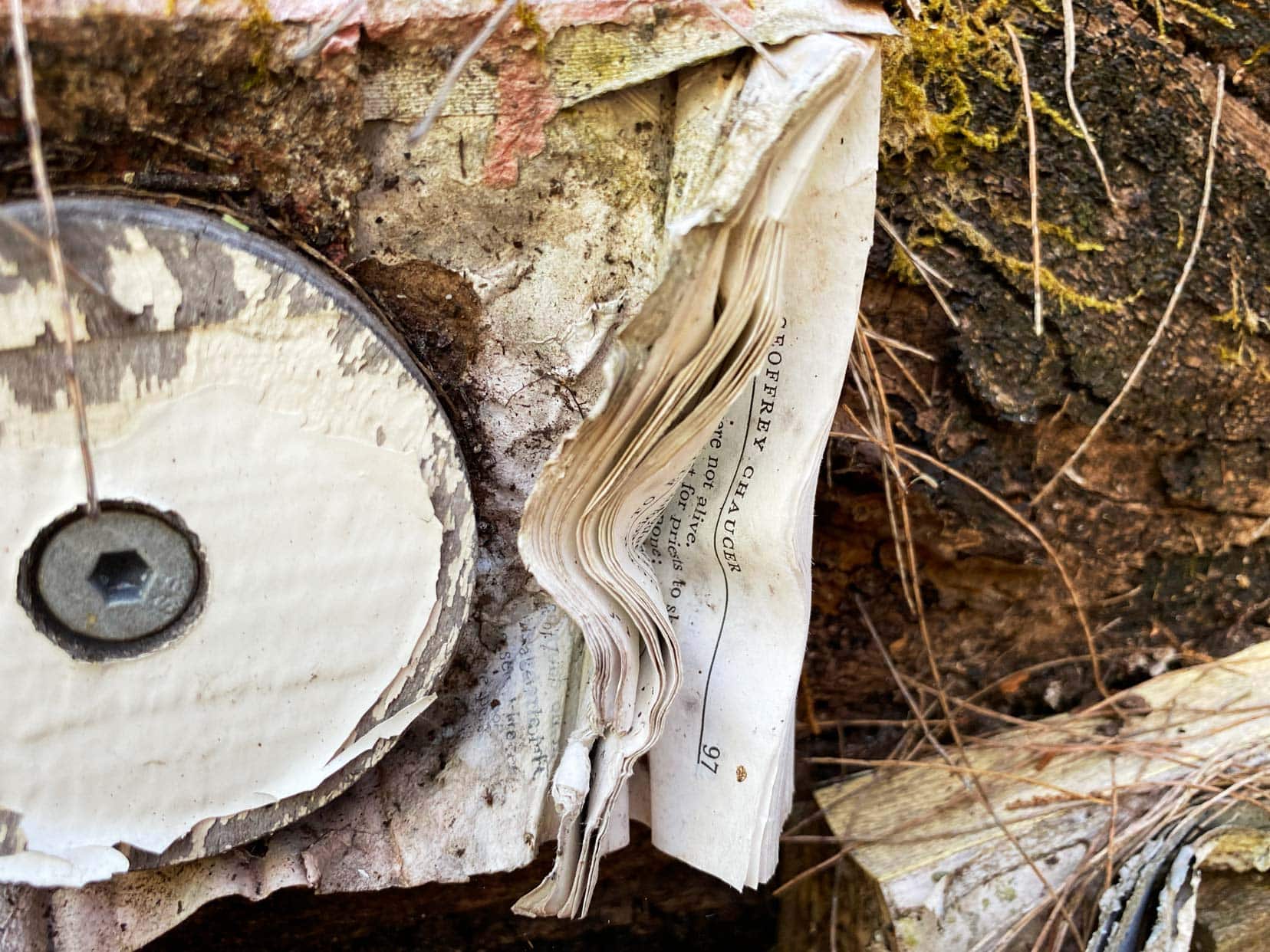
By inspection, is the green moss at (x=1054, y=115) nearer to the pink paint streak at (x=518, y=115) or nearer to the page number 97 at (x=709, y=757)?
the pink paint streak at (x=518, y=115)

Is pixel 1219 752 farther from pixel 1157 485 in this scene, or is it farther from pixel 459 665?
pixel 459 665

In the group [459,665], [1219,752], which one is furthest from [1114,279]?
[459,665]

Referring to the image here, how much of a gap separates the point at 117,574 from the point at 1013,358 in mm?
766

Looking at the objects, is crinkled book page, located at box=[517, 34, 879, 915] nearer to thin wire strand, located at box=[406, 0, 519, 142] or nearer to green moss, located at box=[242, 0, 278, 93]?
thin wire strand, located at box=[406, 0, 519, 142]

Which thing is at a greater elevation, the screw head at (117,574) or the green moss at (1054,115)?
the green moss at (1054,115)

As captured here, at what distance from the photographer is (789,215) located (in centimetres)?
58

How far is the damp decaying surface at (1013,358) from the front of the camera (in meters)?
0.72

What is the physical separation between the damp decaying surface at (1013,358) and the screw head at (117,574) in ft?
0.71

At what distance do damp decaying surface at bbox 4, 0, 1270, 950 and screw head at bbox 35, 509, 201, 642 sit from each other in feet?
0.71

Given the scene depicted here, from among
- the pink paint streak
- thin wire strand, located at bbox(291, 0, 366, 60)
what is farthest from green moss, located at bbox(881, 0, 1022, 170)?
thin wire strand, located at bbox(291, 0, 366, 60)

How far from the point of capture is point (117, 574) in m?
0.64

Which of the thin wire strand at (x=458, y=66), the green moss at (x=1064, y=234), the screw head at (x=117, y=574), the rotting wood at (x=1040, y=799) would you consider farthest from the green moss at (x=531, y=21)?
the rotting wood at (x=1040, y=799)

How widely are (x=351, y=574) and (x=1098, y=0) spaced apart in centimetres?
83

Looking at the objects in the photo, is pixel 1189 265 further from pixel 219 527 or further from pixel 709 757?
pixel 219 527
